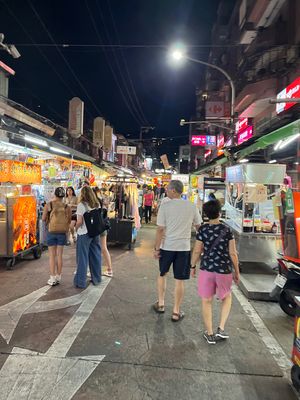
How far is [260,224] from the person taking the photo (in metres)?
6.89

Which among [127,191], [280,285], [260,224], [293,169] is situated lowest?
[280,285]

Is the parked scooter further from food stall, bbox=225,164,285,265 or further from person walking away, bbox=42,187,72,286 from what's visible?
person walking away, bbox=42,187,72,286

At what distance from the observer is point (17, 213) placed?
671 cm

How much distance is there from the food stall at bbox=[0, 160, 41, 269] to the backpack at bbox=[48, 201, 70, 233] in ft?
4.84

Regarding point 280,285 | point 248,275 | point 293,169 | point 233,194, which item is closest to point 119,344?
point 280,285

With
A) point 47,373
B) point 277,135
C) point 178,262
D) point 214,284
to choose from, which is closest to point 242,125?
point 277,135

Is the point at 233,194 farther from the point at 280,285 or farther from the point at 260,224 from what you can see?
the point at 280,285

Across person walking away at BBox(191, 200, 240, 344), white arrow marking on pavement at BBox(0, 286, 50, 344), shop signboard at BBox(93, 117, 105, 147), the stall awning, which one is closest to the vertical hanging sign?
shop signboard at BBox(93, 117, 105, 147)

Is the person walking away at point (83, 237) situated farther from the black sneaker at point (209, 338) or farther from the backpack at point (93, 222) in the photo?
the black sneaker at point (209, 338)

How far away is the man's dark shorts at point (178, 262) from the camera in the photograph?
14.0 ft

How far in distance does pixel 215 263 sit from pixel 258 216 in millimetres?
3705

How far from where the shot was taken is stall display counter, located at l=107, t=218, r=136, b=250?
8828 mm

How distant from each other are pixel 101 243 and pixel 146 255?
242 cm

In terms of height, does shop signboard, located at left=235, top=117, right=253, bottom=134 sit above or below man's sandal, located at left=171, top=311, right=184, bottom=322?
above
